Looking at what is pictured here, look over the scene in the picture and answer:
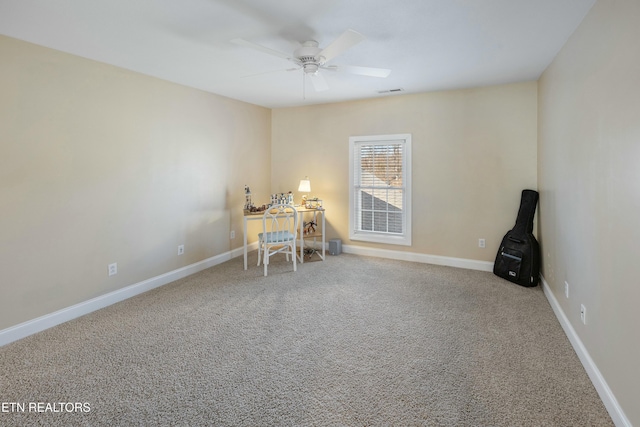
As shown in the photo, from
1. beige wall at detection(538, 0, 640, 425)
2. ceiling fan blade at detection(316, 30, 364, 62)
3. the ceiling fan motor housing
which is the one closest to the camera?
beige wall at detection(538, 0, 640, 425)

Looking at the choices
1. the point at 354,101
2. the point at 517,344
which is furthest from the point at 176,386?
the point at 354,101

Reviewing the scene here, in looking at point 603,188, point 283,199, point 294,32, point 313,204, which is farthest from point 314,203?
point 603,188

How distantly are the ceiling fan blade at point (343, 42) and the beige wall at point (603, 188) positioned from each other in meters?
1.41

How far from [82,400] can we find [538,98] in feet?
16.8

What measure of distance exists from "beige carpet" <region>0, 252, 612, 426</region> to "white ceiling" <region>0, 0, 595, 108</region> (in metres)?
2.43

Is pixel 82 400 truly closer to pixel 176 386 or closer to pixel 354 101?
pixel 176 386

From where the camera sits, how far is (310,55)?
2529mm

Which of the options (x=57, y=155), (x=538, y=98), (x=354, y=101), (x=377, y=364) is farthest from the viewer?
(x=354, y=101)

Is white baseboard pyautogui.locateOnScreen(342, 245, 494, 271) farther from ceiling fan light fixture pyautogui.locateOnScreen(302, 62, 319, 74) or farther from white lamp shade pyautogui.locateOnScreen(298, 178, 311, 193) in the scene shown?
ceiling fan light fixture pyautogui.locateOnScreen(302, 62, 319, 74)

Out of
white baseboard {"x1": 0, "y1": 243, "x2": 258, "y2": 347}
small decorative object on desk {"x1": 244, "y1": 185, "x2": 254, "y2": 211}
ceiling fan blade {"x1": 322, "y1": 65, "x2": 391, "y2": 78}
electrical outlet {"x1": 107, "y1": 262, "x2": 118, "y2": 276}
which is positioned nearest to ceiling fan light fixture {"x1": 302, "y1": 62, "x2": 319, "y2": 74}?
ceiling fan blade {"x1": 322, "y1": 65, "x2": 391, "y2": 78}

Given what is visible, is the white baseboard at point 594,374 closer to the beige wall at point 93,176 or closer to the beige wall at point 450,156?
the beige wall at point 450,156

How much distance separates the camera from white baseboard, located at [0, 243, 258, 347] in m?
2.55

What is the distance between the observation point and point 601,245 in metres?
1.88

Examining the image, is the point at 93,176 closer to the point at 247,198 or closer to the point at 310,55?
the point at 247,198
